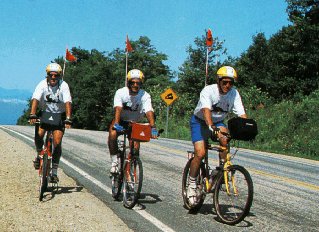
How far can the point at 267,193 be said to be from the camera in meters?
8.45

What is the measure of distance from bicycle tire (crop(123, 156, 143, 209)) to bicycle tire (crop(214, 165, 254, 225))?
4.11 ft

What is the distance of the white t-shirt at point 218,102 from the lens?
6125 millimetres

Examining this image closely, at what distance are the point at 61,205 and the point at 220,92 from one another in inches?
115

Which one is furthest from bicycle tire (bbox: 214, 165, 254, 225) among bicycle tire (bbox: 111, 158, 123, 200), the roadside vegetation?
the roadside vegetation

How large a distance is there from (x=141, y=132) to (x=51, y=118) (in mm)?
1723

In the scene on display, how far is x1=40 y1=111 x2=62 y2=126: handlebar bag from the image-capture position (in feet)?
24.6

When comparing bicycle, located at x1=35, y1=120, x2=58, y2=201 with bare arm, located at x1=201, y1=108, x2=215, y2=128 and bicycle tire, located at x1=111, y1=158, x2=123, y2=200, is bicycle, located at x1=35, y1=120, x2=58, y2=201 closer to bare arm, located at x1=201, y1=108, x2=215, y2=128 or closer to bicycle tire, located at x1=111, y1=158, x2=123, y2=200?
bicycle tire, located at x1=111, y1=158, x2=123, y2=200

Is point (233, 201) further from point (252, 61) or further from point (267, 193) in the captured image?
point (252, 61)

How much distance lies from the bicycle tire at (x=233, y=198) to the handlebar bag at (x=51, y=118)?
3.08 m

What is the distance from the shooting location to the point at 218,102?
625 centimetres

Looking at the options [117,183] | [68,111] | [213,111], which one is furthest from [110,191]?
[213,111]

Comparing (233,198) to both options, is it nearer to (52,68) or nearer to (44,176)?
(44,176)

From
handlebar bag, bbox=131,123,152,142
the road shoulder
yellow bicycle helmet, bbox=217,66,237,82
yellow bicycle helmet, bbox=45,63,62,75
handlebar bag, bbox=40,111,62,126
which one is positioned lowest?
the road shoulder

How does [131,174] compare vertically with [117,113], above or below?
below
